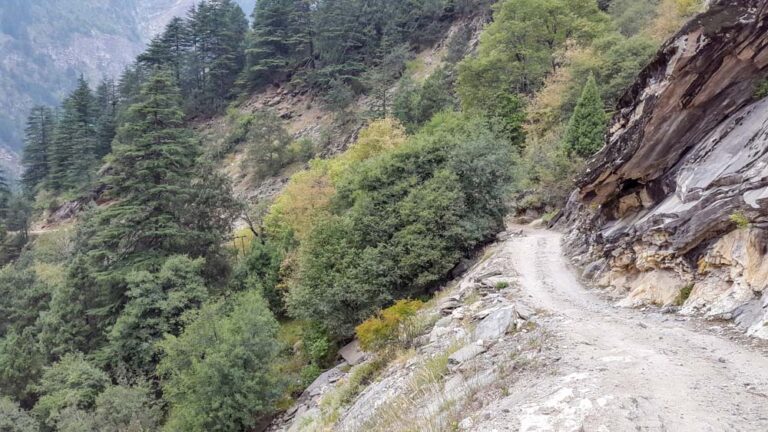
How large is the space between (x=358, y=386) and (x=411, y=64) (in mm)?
42580

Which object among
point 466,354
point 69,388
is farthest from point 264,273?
point 466,354

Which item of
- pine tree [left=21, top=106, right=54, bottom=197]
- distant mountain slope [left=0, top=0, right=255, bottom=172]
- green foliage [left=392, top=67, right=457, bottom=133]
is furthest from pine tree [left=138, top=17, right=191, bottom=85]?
distant mountain slope [left=0, top=0, right=255, bottom=172]

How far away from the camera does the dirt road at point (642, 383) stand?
194 inches

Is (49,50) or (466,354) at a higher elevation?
(49,50)

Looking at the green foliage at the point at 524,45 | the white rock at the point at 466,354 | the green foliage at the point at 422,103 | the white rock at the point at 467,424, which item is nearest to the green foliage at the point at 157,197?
the green foliage at the point at 422,103

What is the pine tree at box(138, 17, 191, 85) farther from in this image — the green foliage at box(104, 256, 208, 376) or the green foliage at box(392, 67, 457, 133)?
the green foliage at box(104, 256, 208, 376)

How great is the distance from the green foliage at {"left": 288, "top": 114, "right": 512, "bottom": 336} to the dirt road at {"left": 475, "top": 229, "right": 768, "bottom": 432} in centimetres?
882

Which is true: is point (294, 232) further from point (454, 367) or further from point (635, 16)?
point (635, 16)

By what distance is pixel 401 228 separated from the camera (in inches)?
707

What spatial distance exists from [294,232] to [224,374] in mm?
11337

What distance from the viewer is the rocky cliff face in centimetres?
774

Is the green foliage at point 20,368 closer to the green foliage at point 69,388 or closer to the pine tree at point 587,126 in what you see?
the green foliage at point 69,388

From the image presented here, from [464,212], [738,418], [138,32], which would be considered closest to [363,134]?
[464,212]

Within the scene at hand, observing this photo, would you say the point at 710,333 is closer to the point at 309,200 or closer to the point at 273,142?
the point at 309,200
